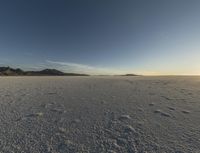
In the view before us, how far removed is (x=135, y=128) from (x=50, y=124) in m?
2.33

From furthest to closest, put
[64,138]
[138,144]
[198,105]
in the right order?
[198,105], [64,138], [138,144]

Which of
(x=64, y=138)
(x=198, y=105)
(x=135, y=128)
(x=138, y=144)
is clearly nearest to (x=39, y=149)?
(x=64, y=138)

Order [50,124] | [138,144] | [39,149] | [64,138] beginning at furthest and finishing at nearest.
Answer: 1. [50,124]
2. [64,138]
3. [138,144]
4. [39,149]

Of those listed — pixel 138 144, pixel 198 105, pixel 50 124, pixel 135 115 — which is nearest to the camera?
pixel 138 144

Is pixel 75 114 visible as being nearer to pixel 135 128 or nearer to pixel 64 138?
pixel 64 138

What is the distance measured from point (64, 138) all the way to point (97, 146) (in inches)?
31.9

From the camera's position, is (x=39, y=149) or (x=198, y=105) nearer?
(x=39, y=149)

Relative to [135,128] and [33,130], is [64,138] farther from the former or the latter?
[135,128]

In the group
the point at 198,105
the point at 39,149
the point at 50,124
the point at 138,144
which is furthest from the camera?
the point at 198,105

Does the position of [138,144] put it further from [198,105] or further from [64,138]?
[198,105]

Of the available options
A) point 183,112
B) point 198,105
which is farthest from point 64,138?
point 198,105

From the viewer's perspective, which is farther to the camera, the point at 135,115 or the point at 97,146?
the point at 135,115

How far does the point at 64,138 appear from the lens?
10.1 feet

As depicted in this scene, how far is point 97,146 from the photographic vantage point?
2795 millimetres
